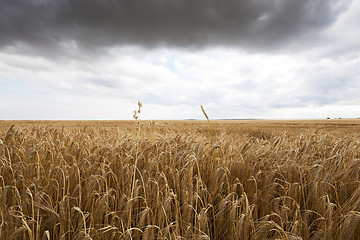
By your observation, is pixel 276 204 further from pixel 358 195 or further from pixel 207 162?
pixel 207 162

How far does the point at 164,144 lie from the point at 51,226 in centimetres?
205

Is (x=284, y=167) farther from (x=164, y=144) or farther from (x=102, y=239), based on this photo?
(x=102, y=239)

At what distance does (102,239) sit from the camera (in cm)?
167

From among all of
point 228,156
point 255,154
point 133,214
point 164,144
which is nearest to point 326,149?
point 255,154

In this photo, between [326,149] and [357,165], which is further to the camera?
[326,149]

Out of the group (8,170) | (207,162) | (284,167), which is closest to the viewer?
(8,170)

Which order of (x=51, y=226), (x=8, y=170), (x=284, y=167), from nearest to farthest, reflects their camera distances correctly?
(x=51, y=226) < (x=8, y=170) < (x=284, y=167)

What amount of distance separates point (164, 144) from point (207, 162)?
0.86 metres

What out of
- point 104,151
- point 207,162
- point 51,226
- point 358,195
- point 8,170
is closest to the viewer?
point 51,226

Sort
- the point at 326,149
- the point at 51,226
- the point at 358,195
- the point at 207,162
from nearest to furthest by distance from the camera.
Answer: the point at 51,226 → the point at 358,195 → the point at 207,162 → the point at 326,149

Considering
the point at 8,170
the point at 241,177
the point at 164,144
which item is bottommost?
the point at 241,177

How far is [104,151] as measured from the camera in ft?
11.6

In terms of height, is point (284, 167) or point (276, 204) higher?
point (284, 167)

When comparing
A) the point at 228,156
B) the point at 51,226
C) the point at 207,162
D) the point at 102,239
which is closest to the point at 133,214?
the point at 102,239
